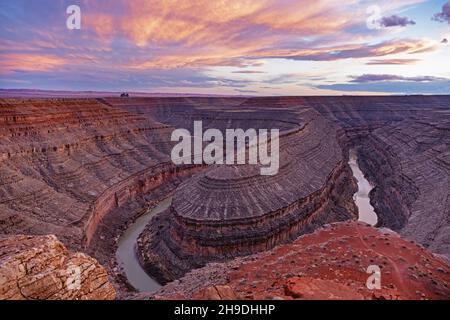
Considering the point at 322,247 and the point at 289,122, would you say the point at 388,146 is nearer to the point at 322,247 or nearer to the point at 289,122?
the point at 289,122

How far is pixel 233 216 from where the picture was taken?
2919 centimetres

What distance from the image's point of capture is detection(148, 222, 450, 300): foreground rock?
986 cm

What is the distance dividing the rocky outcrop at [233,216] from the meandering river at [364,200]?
177cm

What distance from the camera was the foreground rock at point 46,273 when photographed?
9055mm

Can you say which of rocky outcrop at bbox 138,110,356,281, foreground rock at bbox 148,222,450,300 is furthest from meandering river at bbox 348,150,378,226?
foreground rock at bbox 148,222,450,300

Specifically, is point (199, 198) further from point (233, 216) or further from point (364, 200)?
point (364, 200)

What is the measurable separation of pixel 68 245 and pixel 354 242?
18.3m

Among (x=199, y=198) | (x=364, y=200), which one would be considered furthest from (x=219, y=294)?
(x=364, y=200)

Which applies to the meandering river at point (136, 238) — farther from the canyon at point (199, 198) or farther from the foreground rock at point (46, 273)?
the foreground rock at point (46, 273)

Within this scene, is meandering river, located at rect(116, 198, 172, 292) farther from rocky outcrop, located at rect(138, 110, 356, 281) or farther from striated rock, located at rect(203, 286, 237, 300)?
striated rock, located at rect(203, 286, 237, 300)

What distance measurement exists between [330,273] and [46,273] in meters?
8.95

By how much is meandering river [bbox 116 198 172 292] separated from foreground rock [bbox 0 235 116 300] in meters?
15.0

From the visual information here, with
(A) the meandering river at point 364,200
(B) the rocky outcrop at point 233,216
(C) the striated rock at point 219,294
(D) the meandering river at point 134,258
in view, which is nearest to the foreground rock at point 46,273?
(C) the striated rock at point 219,294
